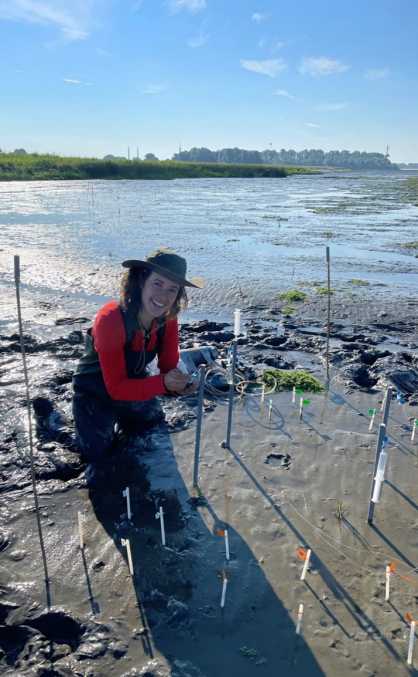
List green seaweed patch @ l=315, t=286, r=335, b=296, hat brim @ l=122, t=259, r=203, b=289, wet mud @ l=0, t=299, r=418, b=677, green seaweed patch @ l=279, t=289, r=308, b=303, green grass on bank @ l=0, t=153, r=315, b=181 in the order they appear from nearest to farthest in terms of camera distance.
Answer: wet mud @ l=0, t=299, r=418, b=677 < hat brim @ l=122, t=259, r=203, b=289 < green seaweed patch @ l=279, t=289, r=308, b=303 < green seaweed patch @ l=315, t=286, r=335, b=296 < green grass on bank @ l=0, t=153, r=315, b=181

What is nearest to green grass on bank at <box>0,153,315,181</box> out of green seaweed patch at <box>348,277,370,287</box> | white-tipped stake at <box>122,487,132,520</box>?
green seaweed patch at <box>348,277,370,287</box>

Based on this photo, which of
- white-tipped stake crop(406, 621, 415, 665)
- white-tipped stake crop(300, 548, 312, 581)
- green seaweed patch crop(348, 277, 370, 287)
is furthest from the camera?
green seaweed patch crop(348, 277, 370, 287)

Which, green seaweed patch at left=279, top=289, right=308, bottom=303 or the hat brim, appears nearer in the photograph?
the hat brim

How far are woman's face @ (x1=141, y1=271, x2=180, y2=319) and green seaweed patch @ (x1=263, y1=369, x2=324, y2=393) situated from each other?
3.02 m

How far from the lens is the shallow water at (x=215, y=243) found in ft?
41.9

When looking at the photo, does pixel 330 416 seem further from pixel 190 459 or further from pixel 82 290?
pixel 82 290

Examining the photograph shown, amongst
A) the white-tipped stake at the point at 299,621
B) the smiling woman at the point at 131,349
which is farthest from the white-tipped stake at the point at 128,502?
the white-tipped stake at the point at 299,621

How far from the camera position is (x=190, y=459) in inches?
212

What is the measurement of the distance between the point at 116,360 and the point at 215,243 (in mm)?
14175

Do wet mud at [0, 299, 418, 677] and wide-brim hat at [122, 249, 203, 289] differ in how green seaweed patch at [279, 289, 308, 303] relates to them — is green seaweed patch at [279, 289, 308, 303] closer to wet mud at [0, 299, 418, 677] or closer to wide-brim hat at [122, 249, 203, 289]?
wet mud at [0, 299, 418, 677]

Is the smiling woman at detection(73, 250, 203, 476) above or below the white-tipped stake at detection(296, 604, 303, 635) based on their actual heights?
above

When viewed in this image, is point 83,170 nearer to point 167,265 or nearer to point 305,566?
point 167,265

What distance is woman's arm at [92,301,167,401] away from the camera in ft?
14.4

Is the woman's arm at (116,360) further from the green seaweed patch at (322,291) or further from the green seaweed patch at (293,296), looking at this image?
the green seaweed patch at (322,291)
